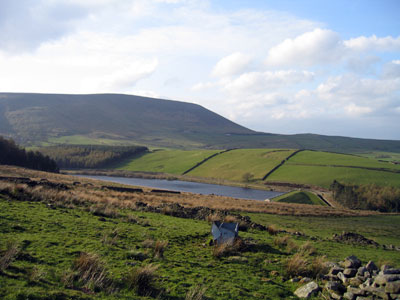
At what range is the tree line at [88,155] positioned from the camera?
477ft

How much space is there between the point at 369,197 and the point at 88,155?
116m

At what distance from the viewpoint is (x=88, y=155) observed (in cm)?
15338

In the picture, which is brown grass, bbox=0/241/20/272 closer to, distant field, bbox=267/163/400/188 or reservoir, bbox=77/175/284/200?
reservoir, bbox=77/175/284/200

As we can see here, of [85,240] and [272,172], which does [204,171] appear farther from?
[85,240]

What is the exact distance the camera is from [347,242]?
22.5 meters

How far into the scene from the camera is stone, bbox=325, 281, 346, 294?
32.9ft

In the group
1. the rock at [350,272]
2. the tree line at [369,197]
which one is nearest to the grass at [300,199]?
the tree line at [369,197]

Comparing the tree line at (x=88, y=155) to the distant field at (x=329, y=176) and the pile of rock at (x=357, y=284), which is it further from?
the pile of rock at (x=357, y=284)

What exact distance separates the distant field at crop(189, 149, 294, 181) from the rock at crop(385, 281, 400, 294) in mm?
108992

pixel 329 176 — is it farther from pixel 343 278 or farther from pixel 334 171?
pixel 343 278

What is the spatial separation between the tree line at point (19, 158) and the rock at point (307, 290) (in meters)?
88.0

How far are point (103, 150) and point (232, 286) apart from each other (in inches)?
6287

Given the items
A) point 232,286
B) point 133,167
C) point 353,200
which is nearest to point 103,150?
point 133,167

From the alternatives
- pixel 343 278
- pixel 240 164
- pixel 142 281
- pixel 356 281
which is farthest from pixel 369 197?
pixel 142 281
